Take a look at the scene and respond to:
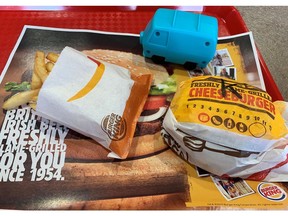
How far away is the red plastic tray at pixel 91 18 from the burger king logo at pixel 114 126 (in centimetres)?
29

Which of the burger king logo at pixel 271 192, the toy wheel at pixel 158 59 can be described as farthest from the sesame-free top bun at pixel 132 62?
the burger king logo at pixel 271 192

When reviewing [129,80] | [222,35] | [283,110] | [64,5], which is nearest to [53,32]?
[64,5]

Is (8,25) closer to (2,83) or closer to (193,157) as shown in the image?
(2,83)

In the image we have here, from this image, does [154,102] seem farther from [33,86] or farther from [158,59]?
[33,86]

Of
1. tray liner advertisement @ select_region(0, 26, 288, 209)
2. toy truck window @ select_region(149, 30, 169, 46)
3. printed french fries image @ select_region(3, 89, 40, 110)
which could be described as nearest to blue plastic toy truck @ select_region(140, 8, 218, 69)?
toy truck window @ select_region(149, 30, 169, 46)

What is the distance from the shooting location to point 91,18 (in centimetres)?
82

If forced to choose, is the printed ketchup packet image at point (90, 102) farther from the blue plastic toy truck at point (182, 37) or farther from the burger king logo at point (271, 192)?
the burger king logo at point (271, 192)

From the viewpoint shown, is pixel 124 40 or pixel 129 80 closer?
pixel 129 80

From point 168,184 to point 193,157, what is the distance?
0.06m

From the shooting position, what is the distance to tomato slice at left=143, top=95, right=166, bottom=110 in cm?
66

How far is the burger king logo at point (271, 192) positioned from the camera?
56cm

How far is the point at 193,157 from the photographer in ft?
1.84

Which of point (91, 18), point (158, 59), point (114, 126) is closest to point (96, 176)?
point (114, 126)

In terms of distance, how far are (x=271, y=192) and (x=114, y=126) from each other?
0.95 ft
